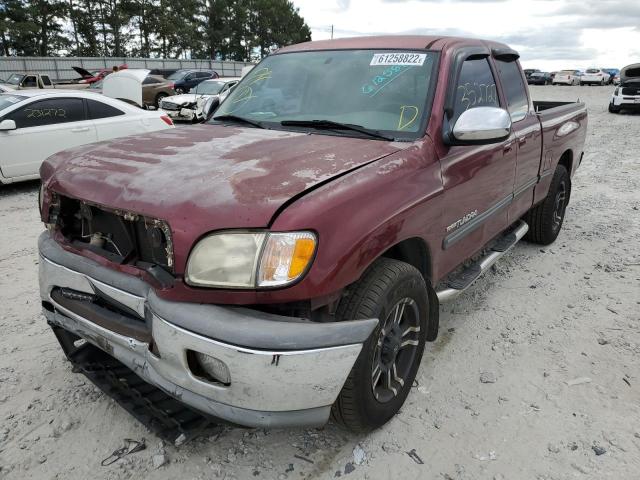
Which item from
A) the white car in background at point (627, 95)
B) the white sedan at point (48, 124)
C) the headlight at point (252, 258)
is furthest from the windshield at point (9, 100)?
the white car in background at point (627, 95)

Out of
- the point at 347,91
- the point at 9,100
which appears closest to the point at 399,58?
the point at 347,91

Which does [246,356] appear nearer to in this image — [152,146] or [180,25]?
[152,146]

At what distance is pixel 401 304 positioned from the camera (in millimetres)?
2332

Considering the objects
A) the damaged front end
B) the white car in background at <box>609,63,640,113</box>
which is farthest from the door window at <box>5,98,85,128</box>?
the white car in background at <box>609,63,640,113</box>

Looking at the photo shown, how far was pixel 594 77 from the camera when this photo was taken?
1625 inches

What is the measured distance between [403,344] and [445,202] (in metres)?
0.77

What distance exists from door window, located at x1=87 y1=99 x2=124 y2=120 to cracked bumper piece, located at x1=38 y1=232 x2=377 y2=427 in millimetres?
6365

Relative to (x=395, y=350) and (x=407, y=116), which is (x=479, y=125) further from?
(x=395, y=350)

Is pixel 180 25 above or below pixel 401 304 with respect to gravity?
above

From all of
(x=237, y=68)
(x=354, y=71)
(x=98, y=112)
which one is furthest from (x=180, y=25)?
(x=354, y=71)

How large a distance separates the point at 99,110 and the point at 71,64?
34755 mm

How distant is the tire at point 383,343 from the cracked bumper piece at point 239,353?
155 mm

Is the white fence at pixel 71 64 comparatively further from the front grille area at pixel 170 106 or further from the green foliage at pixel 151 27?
the front grille area at pixel 170 106

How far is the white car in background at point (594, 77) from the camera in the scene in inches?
1622
